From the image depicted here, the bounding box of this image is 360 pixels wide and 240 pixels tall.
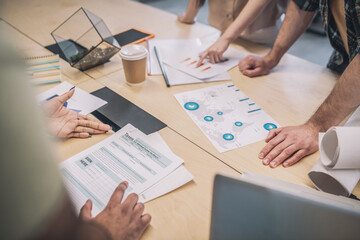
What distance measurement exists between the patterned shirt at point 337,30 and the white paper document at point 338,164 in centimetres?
36

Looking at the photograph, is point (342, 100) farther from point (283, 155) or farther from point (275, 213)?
point (275, 213)

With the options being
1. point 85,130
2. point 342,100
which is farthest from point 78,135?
point 342,100

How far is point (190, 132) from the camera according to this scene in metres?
0.89

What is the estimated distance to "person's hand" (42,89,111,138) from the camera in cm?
83

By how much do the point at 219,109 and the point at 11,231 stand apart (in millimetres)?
858

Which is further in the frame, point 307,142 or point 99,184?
point 307,142

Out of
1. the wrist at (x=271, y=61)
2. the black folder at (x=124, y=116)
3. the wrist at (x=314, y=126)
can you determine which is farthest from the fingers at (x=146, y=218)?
the wrist at (x=271, y=61)

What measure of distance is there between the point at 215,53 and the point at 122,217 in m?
0.94

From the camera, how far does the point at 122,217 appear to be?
59 centimetres

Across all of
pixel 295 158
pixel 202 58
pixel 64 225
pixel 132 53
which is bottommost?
pixel 295 158

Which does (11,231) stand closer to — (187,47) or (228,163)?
(228,163)

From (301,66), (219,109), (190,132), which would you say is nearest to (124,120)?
(190,132)

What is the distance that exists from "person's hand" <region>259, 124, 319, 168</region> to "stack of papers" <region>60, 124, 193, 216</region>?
0.28m

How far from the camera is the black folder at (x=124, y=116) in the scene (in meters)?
0.88
